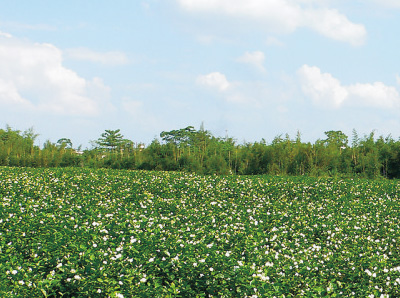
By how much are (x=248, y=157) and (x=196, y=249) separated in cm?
1801

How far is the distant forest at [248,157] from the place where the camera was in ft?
73.0

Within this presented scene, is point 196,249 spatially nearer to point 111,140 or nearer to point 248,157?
point 248,157

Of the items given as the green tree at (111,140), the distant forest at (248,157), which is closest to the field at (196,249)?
the distant forest at (248,157)

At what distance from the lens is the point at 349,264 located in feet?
20.2

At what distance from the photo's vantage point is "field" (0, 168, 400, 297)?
4809 mm

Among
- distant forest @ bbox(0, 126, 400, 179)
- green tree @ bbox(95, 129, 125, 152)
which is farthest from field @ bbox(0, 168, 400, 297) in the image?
green tree @ bbox(95, 129, 125, 152)

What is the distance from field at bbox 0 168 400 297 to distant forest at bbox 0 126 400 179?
9764 mm

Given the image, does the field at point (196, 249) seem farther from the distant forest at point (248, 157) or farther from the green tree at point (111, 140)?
the green tree at point (111, 140)

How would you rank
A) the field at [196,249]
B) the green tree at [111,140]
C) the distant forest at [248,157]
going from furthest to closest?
1. the green tree at [111,140]
2. the distant forest at [248,157]
3. the field at [196,249]

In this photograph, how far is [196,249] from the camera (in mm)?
5777

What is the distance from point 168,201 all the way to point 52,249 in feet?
18.4

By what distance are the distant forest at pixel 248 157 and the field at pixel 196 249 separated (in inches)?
384

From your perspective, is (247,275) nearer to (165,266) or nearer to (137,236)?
(165,266)

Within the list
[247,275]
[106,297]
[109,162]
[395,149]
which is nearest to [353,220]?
[247,275]
